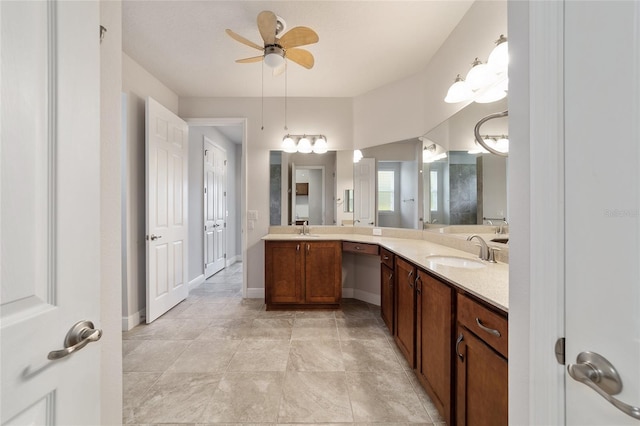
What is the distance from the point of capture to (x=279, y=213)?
11.2ft

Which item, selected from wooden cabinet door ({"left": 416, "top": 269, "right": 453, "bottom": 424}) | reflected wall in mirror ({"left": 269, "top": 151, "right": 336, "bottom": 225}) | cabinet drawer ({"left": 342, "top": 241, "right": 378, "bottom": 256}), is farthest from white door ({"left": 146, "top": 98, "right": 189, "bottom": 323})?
wooden cabinet door ({"left": 416, "top": 269, "right": 453, "bottom": 424})

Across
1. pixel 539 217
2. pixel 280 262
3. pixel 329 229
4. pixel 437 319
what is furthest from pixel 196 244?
pixel 539 217

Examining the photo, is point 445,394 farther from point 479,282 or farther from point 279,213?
point 279,213

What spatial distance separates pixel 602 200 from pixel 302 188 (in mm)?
3079

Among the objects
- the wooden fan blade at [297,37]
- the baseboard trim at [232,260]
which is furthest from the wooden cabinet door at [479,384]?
the baseboard trim at [232,260]

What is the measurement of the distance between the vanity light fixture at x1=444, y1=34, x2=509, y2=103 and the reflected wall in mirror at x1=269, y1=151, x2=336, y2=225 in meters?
1.77

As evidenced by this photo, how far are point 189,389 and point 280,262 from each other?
1.44 m

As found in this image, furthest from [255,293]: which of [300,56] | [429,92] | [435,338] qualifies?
[429,92]

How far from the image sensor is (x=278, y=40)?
195cm

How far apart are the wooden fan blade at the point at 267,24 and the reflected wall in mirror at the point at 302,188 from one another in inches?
62.8

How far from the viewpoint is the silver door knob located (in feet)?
1.40

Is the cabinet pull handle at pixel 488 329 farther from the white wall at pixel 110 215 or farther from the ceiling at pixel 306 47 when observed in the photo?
the ceiling at pixel 306 47

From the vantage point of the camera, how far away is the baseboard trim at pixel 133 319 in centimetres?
249

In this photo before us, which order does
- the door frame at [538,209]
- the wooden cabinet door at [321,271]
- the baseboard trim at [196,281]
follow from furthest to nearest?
the baseboard trim at [196,281] < the wooden cabinet door at [321,271] < the door frame at [538,209]
